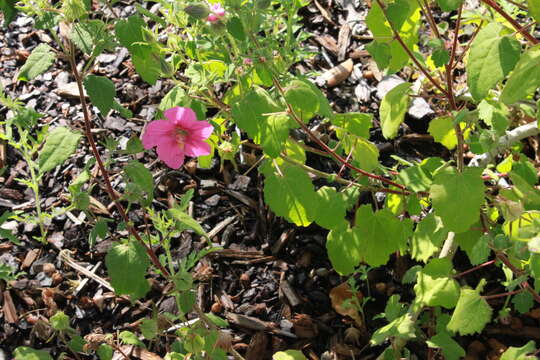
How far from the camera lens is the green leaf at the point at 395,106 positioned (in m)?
1.60

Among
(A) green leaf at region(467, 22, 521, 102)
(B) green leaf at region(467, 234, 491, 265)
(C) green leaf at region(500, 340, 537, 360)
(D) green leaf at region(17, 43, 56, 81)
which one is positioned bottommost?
(C) green leaf at region(500, 340, 537, 360)

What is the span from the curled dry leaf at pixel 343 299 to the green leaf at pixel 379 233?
1.01 feet

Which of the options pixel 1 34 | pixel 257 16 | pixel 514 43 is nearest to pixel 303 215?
pixel 257 16

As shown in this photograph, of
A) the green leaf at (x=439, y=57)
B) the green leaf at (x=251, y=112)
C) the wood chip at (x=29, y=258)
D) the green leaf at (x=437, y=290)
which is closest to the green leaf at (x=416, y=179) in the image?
the green leaf at (x=437, y=290)

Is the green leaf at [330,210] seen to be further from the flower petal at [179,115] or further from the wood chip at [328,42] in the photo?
the wood chip at [328,42]

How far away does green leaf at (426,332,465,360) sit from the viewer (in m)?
1.57

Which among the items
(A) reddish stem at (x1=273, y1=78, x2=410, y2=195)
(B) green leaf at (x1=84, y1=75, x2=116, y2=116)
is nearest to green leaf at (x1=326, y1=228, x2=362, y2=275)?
(A) reddish stem at (x1=273, y1=78, x2=410, y2=195)

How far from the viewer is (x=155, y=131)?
1.55m

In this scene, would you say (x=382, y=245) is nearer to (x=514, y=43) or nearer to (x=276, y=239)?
(x=276, y=239)

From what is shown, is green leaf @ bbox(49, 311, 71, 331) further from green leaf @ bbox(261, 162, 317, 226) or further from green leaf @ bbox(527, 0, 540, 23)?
green leaf @ bbox(527, 0, 540, 23)

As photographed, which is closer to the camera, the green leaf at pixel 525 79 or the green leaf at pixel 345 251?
the green leaf at pixel 525 79

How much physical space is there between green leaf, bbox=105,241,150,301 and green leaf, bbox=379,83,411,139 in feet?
2.50

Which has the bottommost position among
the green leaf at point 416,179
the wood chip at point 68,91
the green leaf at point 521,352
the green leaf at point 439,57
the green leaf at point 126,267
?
the wood chip at point 68,91

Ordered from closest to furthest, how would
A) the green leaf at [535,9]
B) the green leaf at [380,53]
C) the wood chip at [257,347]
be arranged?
the green leaf at [535,9] → the green leaf at [380,53] → the wood chip at [257,347]
